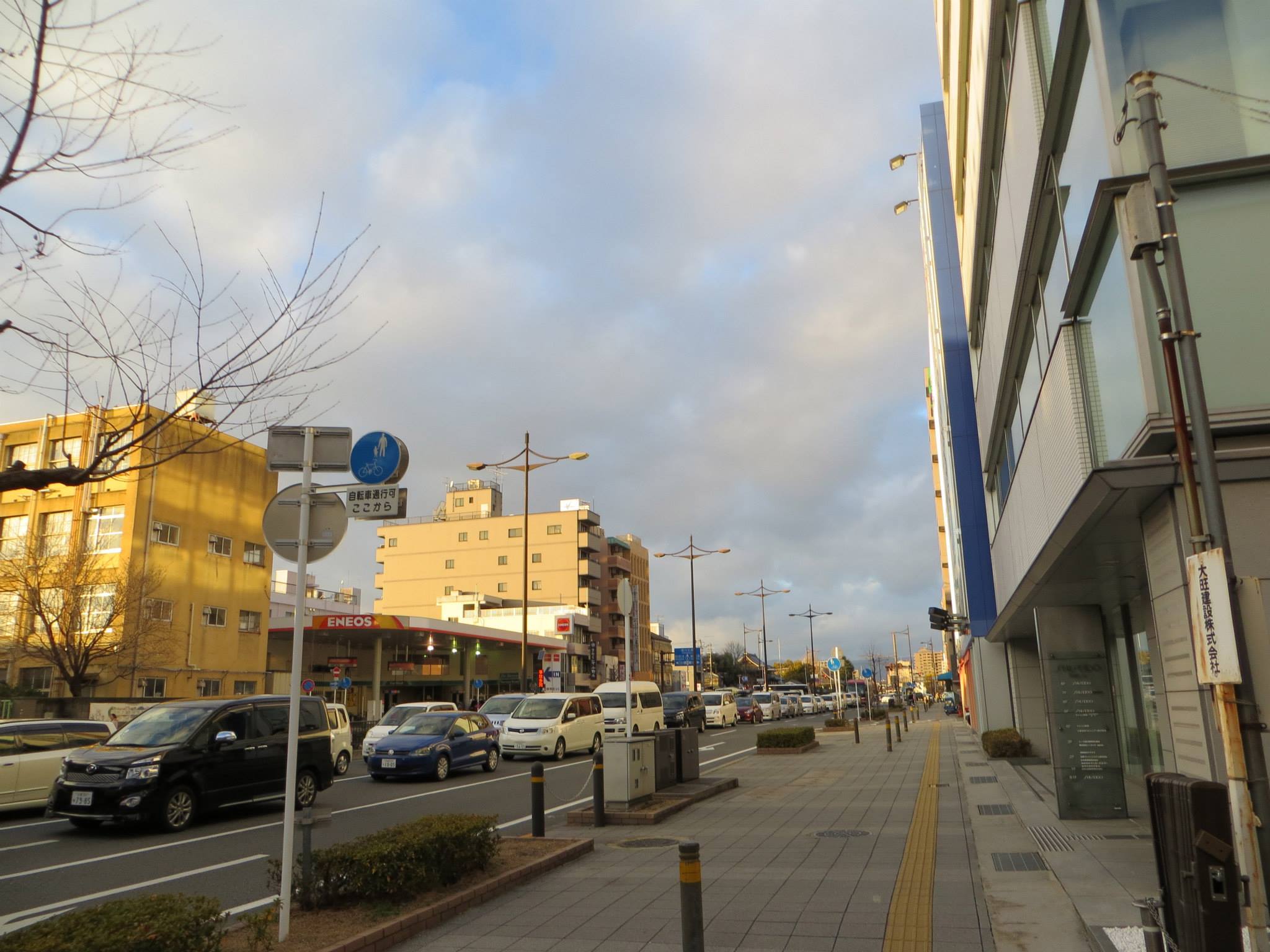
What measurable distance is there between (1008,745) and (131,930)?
811 inches

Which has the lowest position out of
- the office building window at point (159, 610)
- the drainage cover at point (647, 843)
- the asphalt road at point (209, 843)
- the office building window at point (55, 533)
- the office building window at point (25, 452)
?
the asphalt road at point (209, 843)

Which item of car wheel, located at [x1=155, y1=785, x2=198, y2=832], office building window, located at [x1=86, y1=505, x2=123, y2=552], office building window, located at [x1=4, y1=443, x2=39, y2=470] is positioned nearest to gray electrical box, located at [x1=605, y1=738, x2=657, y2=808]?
car wheel, located at [x1=155, y1=785, x2=198, y2=832]

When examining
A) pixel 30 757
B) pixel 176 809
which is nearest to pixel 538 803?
pixel 176 809

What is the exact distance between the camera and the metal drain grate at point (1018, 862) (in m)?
9.07

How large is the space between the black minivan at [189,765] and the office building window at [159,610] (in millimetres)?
25699

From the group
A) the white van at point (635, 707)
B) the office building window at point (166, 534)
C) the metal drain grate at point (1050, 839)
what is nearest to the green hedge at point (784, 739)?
the white van at point (635, 707)

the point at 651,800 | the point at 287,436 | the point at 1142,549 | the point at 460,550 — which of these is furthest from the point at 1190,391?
the point at 460,550

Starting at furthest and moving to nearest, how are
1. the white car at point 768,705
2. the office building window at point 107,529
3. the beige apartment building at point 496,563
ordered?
1. the beige apartment building at point 496,563
2. the white car at point 768,705
3. the office building window at point 107,529

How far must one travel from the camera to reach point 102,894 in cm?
909

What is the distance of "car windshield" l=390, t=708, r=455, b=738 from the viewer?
70.5 ft

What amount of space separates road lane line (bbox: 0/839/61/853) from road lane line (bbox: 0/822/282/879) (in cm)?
142

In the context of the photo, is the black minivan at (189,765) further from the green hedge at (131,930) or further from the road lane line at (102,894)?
the green hedge at (131,930)

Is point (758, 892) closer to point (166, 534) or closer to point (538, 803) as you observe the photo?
point (538, 803)

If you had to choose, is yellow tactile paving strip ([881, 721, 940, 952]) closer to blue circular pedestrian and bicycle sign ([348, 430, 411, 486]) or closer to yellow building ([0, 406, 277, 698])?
blue circular pedestrian and bicycle sign ([348, 430, 411, 486])
